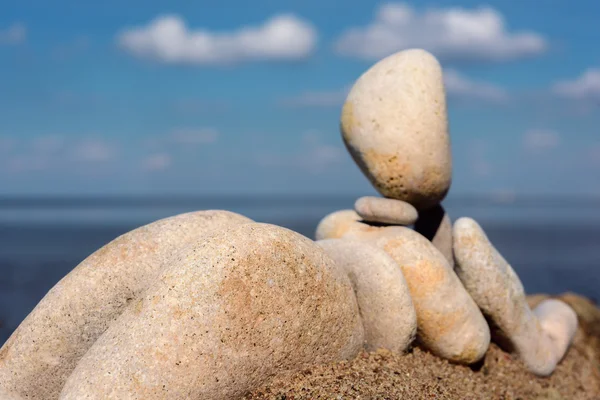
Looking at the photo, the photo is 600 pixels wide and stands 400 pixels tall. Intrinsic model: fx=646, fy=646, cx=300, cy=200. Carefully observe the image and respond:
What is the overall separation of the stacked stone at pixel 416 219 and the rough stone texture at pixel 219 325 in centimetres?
250

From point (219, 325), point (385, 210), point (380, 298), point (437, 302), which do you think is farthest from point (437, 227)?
point (219, 325)

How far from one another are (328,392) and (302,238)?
1522 millimetres

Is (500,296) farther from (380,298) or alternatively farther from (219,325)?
(219,325)

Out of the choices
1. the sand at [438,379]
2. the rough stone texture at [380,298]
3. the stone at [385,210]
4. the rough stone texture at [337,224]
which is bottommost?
the sand at [438,379]

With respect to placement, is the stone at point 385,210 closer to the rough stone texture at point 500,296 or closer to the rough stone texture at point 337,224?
the rough stone texture at point 337,224

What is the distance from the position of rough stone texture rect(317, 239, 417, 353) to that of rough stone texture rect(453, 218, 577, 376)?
1836 millimetres

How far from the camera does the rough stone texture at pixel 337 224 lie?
9734 millimetres

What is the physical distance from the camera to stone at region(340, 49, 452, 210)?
29.5ft

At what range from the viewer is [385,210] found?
9.23m

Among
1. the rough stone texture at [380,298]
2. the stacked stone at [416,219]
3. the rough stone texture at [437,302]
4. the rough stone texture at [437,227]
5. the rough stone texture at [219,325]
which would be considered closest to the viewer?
the rough stone texture at [219,325]

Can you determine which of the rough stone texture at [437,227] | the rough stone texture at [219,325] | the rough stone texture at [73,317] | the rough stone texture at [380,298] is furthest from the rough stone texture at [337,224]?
the rough stone texture at [73,317]

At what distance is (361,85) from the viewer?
31.2 feet

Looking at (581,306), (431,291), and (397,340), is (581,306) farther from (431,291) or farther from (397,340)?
(397,340)

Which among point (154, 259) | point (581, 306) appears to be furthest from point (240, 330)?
point (581, 306)
